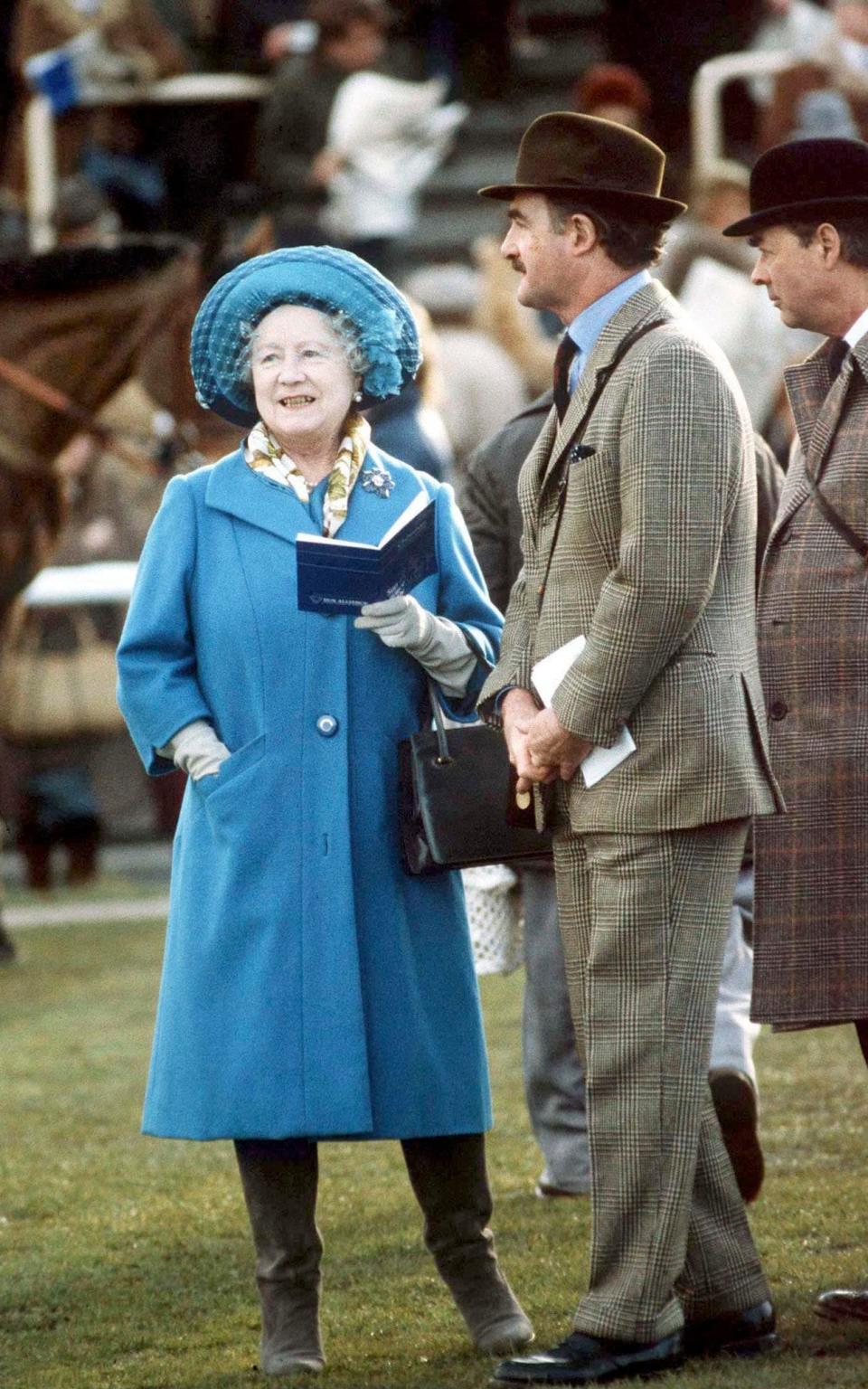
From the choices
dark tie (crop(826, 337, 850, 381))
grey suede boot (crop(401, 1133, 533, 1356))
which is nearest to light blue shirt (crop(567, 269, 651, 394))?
dark tie (crop(826, 337, 850, 381))

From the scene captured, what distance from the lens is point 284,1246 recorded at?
15.4ft

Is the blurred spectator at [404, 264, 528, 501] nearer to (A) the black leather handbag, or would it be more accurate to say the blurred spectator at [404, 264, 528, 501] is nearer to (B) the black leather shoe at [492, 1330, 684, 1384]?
(A) the black leather handbag

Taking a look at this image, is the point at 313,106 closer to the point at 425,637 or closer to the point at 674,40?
the point at 674,40

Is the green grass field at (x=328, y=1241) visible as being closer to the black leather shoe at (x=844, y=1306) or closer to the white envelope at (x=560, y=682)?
the black leather shoe at (x=844, y=1306)

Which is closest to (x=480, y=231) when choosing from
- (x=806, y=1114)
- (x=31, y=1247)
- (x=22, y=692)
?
(x=22, y=692)

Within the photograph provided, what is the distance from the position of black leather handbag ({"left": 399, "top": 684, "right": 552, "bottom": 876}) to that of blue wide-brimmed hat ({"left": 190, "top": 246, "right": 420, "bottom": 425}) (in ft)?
2.27

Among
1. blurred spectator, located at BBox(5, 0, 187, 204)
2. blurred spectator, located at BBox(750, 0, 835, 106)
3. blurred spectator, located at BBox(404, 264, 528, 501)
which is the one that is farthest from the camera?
blurred spectator, located at BBox(5, 0, 187, 204)

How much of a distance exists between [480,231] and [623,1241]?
12934 mm

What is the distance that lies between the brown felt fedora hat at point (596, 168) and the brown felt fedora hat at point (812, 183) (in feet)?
1.10

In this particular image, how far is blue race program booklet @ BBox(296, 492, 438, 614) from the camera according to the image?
452 cm

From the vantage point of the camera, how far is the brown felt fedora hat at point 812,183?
478 cm

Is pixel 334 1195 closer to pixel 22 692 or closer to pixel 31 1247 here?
pixel 31 1247

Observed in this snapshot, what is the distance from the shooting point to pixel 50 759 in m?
12.9

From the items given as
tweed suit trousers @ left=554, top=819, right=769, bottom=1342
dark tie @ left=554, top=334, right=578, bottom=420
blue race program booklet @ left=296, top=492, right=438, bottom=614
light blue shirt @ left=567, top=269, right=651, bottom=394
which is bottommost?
tweed suit trousers @ left=554, top=819, right=769, bottom=1342
